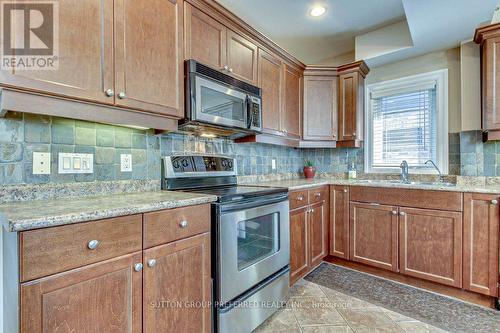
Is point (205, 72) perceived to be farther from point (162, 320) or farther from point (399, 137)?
point (399, 137)

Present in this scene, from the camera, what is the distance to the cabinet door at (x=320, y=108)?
9.91 feet

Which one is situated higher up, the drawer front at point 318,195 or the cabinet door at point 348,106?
the cabinet door at point 348,106

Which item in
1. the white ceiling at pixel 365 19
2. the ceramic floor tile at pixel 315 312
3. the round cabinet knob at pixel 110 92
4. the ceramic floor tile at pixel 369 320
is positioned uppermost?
the white ceiling at pixel 365 19

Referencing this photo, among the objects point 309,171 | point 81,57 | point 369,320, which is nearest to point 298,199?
point 369,320

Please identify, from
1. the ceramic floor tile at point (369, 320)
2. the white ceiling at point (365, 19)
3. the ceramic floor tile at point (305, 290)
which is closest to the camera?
the ceramic floor tile at point (369, 320)

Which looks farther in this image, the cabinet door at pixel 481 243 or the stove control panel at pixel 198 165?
the cabinet door at pixel 481 243

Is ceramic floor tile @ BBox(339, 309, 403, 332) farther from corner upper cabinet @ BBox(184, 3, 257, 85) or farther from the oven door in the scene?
corner upper cabinet @ BBox(184, 3, 257, 85)

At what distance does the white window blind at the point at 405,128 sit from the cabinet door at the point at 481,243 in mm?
859

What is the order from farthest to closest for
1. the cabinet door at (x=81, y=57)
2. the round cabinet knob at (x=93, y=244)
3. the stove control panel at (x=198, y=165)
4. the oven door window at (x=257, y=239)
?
the stove control panel at (x=198, y=165), the oven door window at (x=257, y=239), the cabinet door at (x=81, y=57), the round cabinet knob at (x=93, y=244)

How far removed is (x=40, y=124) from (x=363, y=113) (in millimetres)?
3092

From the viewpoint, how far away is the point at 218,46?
1886mm

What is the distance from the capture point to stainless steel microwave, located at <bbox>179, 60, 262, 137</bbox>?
1633 millimetres

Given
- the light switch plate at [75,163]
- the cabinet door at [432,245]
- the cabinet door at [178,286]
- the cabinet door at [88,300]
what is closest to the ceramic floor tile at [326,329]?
the cabinet door at [178,286]

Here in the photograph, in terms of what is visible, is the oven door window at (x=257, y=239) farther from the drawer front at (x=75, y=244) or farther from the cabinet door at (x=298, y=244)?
the drawer front at (x=75, y=244)
